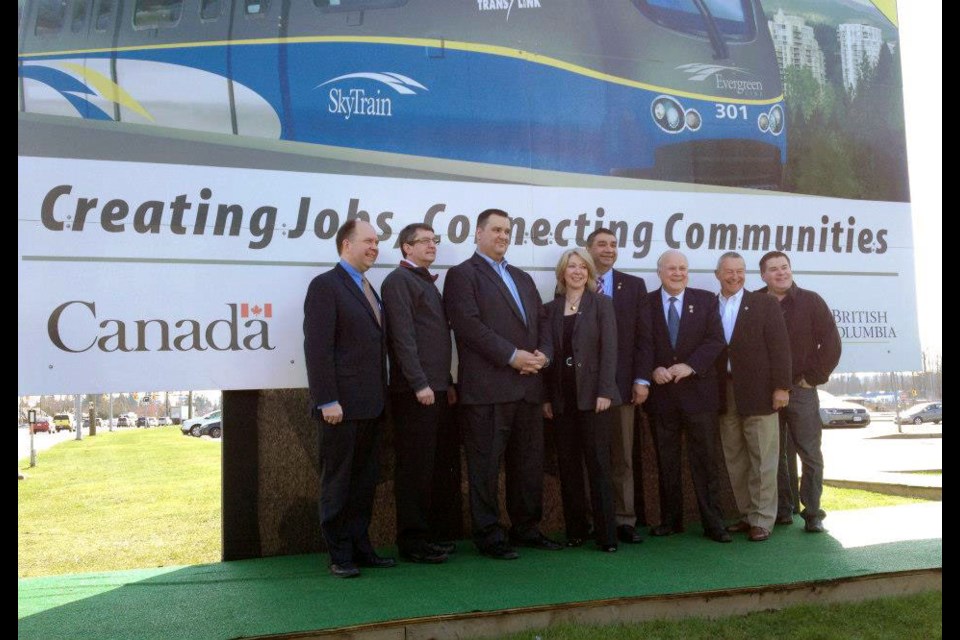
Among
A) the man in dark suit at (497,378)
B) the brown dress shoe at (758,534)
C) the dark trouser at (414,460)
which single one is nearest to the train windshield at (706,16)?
the man in dark suit at (497,378)

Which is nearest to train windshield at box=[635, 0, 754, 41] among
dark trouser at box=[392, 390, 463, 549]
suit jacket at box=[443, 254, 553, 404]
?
suit jacket at box=[443, 254, 553, 404]

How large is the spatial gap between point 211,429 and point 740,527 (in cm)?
2877

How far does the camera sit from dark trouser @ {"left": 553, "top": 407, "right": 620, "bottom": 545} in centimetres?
372

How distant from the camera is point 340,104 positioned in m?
3.92

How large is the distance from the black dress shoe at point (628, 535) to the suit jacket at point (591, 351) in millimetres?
667

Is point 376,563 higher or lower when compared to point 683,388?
lower

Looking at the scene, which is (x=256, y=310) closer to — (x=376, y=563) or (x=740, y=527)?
(x=376, y=563)

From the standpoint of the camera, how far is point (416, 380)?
11.2ft

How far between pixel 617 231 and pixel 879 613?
2.27 metres

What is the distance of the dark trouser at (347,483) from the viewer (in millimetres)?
3277

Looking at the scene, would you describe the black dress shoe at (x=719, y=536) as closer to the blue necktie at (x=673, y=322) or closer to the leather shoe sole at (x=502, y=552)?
the blue necktie at (x=673, y=322)

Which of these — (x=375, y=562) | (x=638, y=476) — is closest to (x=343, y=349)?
Result: (x=375, y=562)
